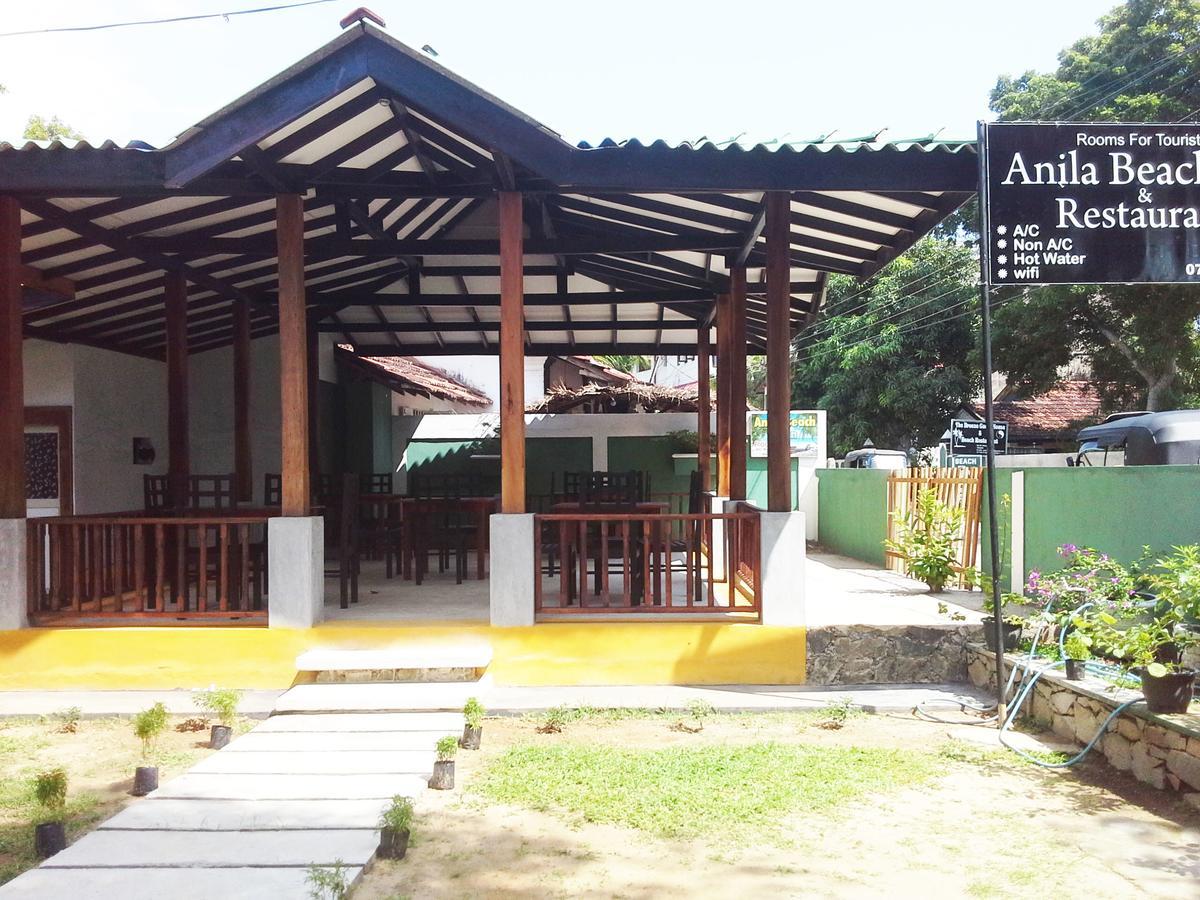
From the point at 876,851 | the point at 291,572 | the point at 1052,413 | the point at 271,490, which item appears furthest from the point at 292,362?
the point at 1052,413

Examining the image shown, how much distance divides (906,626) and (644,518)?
1.92 m

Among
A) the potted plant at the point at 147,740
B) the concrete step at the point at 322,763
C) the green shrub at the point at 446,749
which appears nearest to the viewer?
the potted plant at the point at 147,740

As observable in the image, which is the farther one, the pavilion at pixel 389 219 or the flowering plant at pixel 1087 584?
the pavilion at pixel 389 219

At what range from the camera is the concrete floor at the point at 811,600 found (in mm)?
6879

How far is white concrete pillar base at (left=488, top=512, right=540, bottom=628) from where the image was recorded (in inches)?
255

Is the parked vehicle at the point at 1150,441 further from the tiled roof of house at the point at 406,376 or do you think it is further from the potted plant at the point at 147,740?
the potted plant at the point at 147,740

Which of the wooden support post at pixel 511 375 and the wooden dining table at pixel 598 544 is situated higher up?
the wooden support post at pixel 511 375

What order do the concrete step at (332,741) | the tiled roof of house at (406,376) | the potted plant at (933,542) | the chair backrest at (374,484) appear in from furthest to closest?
the tiled roof of house at (406,376) → the chair backrest at (374,484) → the potted plant at (933,542) → the concrete step at (332,741)

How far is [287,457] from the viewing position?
667 centimetres

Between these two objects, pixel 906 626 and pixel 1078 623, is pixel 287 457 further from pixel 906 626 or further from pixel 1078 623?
pixel 1078 623

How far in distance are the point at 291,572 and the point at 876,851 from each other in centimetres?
410

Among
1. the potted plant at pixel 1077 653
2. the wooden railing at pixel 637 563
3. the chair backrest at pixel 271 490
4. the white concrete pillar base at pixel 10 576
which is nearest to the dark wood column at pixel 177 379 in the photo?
the chair backrest at pixel 271 490

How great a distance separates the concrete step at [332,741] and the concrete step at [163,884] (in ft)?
5.17

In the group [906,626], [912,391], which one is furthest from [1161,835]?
[912,391]
